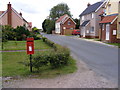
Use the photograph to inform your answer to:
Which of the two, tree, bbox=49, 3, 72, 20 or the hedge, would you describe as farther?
tree, bbox=49, 3, 72, 20

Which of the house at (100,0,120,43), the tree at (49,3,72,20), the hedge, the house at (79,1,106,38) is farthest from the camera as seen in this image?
the tree at (49,3,72,20)

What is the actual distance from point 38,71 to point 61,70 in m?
1.11

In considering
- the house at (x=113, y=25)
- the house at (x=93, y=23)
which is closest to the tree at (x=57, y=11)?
the house at (x=93, y=23)

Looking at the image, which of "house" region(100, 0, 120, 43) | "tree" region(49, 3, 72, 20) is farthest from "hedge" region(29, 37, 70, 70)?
"tree" region(49, 3, 72, 20)

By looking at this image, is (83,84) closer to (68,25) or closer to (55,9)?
(68,25)

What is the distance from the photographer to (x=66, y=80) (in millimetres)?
6895

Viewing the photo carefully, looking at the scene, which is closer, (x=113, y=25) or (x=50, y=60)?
(x=50, y=60)

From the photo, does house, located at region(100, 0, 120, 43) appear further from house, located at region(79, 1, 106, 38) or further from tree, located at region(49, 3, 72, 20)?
tree, located at region(49, 3, 72, 20)

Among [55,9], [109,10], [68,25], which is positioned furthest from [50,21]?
[109,10]

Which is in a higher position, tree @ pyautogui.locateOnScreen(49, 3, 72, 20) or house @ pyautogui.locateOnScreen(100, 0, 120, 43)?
tree @ pyautogui.locateOnScreen(49, 3, 72, 20)

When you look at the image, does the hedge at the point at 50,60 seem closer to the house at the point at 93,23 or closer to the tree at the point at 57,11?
the house at the point at 93,23

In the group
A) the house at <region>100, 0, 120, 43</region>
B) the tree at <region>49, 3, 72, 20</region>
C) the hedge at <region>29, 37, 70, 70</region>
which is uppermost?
the tree at <region>49, 3, 72, 20</region>

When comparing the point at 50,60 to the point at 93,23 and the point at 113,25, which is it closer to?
the point at 113,25

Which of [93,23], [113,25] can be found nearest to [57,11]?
[93,23]
